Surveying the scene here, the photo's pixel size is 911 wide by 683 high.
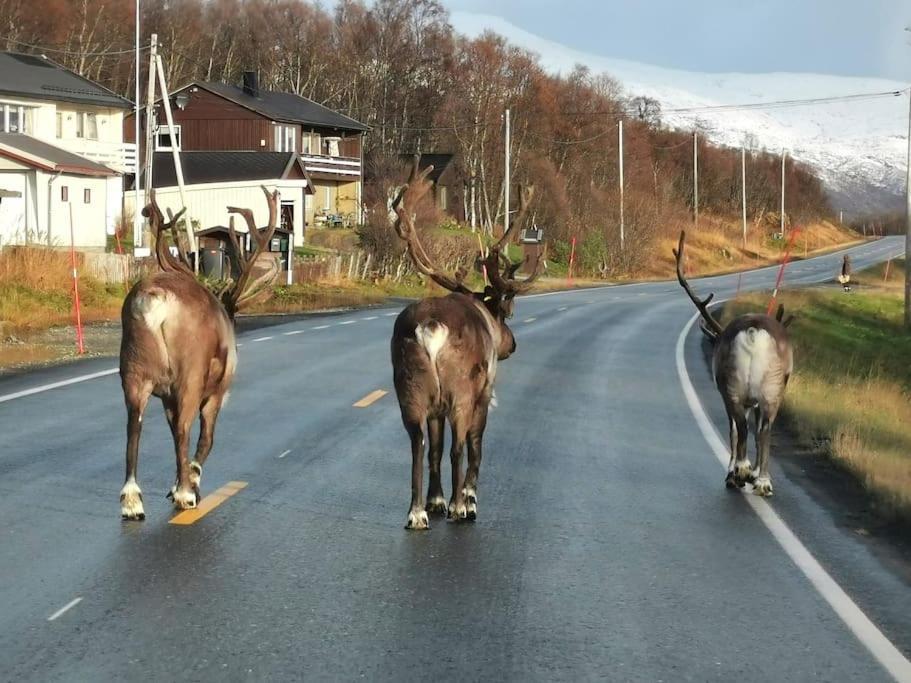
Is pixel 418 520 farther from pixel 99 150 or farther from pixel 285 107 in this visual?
pixel 285 107

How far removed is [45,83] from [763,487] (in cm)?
5028

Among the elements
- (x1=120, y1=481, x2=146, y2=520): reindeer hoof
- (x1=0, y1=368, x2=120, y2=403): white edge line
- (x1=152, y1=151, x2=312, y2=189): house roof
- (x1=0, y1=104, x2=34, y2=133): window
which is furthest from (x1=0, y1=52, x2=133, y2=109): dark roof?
(x1=120, y1=481, x2=146, y2=520): reindeer hoof

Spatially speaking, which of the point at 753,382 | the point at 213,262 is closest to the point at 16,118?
the point at 213,262

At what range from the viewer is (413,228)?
10.8 metres

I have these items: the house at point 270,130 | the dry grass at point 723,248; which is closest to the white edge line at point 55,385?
the house at point 270,130

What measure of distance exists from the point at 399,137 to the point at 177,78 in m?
15.1

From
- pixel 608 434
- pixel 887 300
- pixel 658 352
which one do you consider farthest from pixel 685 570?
pixel 887 300

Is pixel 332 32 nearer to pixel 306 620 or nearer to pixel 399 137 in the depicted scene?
pixel 399 137

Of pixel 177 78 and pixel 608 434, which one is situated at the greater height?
pixel 177 78

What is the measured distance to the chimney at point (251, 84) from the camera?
75.3m

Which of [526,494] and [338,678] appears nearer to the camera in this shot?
[338,678]

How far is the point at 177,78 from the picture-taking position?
8794cm

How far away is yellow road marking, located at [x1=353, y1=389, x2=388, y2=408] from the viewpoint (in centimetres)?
1560

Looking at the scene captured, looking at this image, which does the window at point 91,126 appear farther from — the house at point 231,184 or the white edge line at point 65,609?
the white edge line at point 65,609
